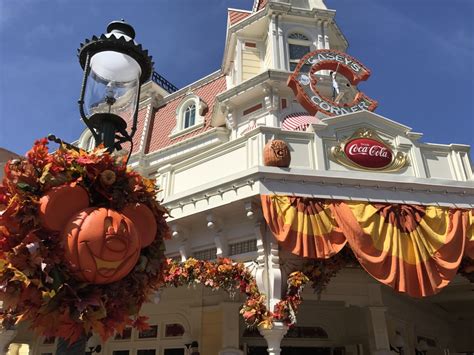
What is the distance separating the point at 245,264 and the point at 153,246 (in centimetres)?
408

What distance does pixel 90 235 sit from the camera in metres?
3.13

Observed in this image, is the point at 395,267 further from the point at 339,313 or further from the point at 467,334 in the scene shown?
the point at 467,334

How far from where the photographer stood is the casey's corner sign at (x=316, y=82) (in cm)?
1084

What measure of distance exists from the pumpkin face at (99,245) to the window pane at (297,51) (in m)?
13.3

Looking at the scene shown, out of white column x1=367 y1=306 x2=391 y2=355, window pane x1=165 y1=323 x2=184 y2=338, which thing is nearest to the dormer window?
window pane x1=165 y1=323 x2=184 y2=338

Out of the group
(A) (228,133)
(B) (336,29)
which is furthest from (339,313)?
(B) (336,29)

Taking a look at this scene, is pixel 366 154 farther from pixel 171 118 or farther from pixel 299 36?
pixel 171 118

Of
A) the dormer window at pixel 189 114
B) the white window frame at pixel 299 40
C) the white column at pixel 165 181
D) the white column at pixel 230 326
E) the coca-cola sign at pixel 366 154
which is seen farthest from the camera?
the dormer window at pixel 189 114

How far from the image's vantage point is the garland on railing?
6.80 metres

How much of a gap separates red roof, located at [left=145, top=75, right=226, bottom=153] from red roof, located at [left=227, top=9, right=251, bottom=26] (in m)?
2.40

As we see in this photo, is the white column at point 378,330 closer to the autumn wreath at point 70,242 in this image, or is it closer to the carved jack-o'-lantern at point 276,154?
the carved jack-o'-lantern at point 276,154

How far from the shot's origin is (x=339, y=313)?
11.2 metres

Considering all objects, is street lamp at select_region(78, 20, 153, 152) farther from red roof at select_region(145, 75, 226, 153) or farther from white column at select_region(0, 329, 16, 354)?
red roof at select_region(145, 75, 226, 153)

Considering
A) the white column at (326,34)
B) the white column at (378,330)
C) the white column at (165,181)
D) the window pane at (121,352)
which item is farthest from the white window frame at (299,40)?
the window pane at (121,352)
